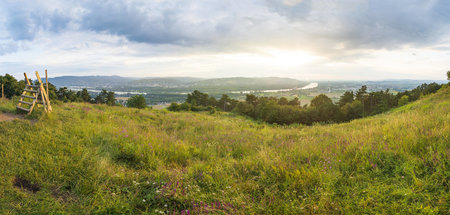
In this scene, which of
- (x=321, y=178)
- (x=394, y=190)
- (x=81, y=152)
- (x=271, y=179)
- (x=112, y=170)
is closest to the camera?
(x=394, y=190)

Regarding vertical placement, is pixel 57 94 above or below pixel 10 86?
below

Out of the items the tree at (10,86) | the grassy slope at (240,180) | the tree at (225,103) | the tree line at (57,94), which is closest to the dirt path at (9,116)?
the tree line at (57,94)

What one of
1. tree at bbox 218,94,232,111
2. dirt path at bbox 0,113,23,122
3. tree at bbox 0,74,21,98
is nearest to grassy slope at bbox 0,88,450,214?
dirt path at bbox 0,113,23,122

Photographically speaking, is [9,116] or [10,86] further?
[10,86]

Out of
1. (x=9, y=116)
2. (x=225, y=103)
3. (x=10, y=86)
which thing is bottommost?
(x=225, y=103)

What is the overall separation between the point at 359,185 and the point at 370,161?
94 centimetres

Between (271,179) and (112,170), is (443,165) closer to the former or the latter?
(271,179)

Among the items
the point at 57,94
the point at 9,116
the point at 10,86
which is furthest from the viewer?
the point at 57,94

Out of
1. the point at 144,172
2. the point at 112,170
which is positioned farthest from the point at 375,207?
the point at 112,170

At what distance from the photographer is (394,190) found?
3.33 m

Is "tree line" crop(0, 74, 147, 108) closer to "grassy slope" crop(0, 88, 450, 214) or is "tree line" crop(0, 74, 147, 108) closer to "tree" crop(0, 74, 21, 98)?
"tree" crop(0, 74, 21, 98)

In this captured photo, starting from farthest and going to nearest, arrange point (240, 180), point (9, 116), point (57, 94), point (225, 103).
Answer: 1. point (225, 103)
2. point (57, 94)
3. point (9, 116)
4. point (240, 180)

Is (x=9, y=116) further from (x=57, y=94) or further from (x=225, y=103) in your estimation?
(x=225, y=103)

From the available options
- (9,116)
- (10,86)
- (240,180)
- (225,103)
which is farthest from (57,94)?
(240,180)
